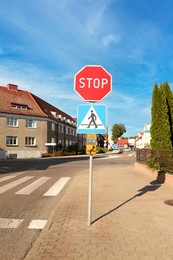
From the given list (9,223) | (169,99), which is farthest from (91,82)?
(169,99)

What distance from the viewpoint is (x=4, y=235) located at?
5023mm

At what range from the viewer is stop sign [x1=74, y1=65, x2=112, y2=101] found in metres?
5.68

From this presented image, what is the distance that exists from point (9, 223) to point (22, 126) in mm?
35673

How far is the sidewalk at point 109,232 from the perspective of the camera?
402cm

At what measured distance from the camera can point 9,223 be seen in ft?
19.0

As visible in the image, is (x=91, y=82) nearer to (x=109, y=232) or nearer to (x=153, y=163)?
(x=109, y=232)

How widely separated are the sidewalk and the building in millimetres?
32603

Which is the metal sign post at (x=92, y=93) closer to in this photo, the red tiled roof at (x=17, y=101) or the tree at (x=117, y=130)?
the red tiled roof at (x=17, y=101)

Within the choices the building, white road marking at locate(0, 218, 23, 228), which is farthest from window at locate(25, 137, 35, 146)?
white road marking at locate(0, 218, 23, 228)

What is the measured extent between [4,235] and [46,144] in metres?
37.9

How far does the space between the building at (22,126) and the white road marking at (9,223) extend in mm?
32957

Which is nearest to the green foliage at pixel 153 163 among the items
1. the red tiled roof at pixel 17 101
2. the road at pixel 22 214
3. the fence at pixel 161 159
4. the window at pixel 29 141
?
the fence at pixel 161 159

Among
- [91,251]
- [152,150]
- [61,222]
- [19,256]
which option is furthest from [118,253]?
[152,150]

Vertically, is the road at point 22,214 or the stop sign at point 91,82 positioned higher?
the stop sign at point 91,82
